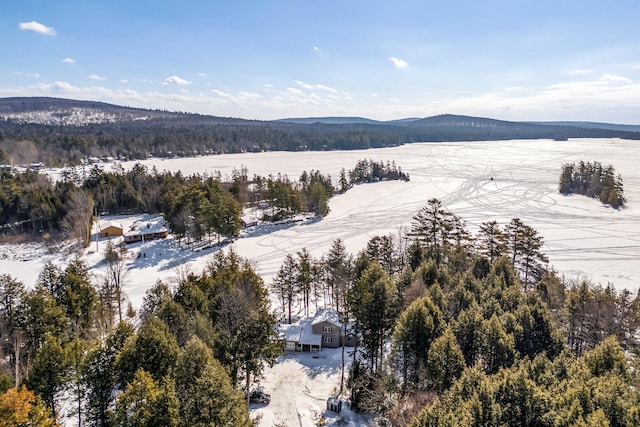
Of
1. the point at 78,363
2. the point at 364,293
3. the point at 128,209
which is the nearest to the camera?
the point at 78,363

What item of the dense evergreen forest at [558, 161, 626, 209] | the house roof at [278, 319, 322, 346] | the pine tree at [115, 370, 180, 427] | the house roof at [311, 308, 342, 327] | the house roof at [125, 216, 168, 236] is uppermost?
the dense evergreen forest at [558, 161, 626, 209]

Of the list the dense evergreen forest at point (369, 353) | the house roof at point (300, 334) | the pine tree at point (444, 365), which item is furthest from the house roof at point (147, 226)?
the pine tree at point (444, 365)

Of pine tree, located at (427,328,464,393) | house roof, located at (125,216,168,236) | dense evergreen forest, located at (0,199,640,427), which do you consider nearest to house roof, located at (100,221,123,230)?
house roof, located at (125,216,168,236)

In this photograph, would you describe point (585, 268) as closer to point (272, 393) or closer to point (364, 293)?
point (364, 293)

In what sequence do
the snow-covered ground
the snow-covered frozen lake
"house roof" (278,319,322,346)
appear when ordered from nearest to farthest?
1. "house roof" (278,319,322,346)
2. the snow-covered ground
3. the snow-covered frozen lake

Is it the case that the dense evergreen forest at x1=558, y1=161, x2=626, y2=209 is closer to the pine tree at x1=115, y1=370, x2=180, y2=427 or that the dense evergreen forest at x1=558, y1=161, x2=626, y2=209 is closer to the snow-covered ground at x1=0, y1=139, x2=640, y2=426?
the snow-covered ground at x1=0, y1=139, x2=640, y2=426

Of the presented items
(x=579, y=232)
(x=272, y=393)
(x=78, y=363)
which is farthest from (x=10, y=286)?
(x=579, y=232)

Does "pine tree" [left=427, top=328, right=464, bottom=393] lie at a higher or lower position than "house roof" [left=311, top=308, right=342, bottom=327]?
higher
